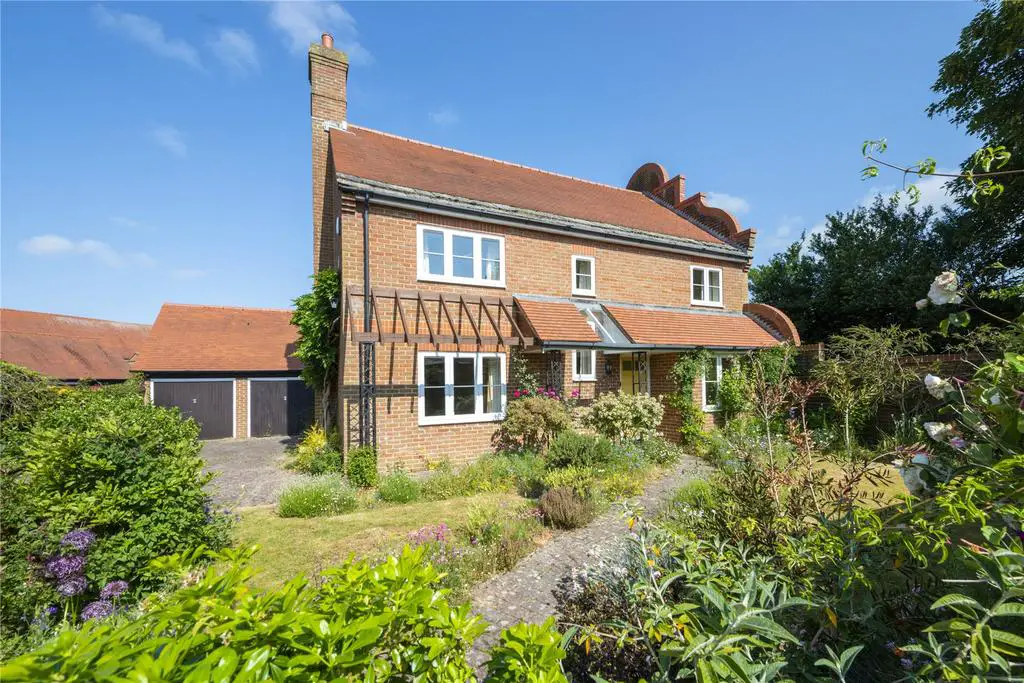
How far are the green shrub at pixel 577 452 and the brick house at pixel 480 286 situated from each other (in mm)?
2531

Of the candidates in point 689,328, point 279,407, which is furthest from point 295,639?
point 279,407

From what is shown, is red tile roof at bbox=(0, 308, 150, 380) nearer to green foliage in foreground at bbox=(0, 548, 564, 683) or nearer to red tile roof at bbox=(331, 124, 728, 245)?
red tile roof at bbox=(331, 124, 728, 245)

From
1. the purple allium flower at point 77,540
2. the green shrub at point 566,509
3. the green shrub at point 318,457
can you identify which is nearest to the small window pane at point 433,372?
the green shrub at point 318,457

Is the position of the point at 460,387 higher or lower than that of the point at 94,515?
higher

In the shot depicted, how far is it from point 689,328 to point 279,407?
18.0 metres

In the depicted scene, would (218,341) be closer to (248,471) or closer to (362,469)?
(248,471)

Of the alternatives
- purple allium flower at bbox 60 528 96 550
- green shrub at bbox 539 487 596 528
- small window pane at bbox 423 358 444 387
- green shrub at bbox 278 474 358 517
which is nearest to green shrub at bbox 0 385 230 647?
purple allium flower at bbox 60 528 96 550

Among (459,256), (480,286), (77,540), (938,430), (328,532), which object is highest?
(459,256)

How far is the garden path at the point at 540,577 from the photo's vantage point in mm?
4129

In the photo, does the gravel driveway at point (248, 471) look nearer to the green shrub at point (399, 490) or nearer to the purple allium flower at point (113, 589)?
the purple allium flower at point (113, 589)

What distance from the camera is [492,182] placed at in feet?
47.0

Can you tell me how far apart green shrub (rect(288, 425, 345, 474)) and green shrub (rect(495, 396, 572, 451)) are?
416 centimetres

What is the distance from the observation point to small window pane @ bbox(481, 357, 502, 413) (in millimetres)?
11633

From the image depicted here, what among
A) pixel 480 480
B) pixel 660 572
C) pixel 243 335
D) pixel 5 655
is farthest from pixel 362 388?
pixel 243 335
